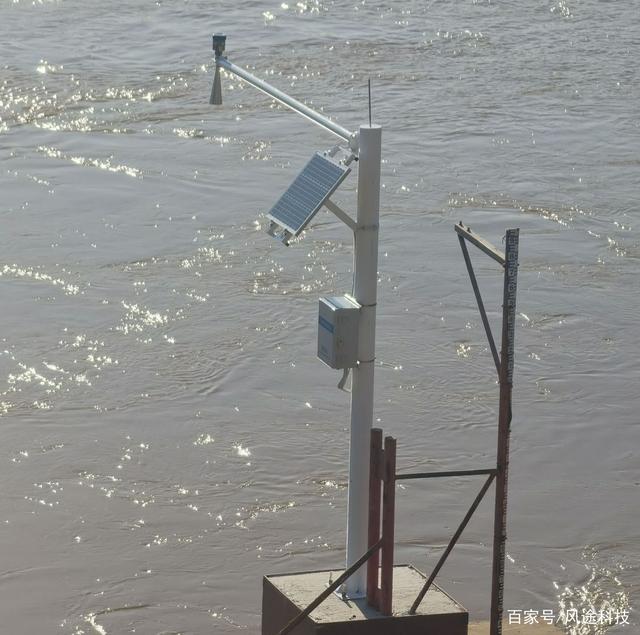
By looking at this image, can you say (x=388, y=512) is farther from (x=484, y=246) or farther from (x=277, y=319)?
(x=277, y=319)

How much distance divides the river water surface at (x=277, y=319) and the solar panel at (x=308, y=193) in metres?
3.37

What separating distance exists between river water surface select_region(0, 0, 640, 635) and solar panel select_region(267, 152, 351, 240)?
3.37 meters

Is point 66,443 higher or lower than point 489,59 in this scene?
lower

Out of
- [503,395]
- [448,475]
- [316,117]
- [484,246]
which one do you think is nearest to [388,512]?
[448,475]

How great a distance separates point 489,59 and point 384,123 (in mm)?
4841

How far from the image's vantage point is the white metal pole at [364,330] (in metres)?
7.18

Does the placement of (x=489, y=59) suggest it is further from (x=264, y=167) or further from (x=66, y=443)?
(x=66, y=443)

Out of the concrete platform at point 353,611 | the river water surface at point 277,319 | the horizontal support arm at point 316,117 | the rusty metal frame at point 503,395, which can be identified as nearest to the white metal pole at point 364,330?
the horizontal support arm at point 316,117

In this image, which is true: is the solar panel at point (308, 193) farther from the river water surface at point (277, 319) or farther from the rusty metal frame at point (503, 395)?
the river water surface at point (277, 319)

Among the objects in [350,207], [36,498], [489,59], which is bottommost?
[36,498]

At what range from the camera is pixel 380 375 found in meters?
13.9

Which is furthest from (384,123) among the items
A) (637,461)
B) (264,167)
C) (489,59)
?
(637,461)

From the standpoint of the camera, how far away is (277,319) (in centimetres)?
1520

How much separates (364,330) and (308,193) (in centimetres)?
78
